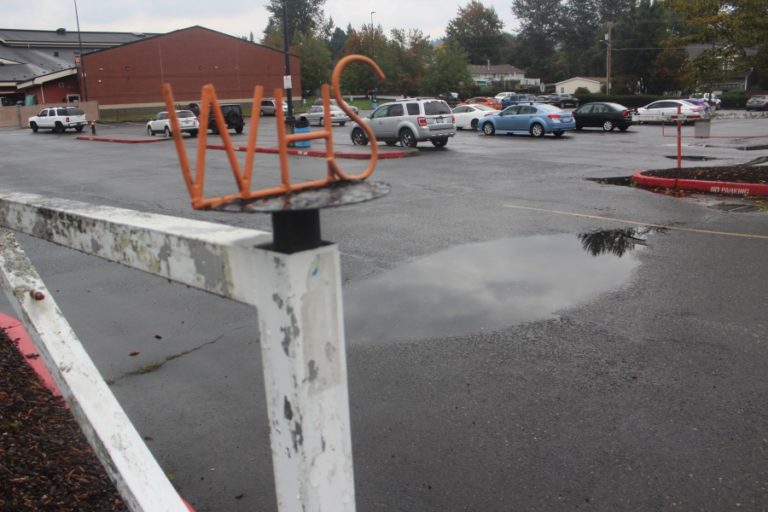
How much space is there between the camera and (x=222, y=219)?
1123cm

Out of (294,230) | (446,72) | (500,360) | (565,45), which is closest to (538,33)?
(565,45)

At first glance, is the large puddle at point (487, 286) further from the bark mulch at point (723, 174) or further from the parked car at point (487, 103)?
the parked car at point (487, 103)

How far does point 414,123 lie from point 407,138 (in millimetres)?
628

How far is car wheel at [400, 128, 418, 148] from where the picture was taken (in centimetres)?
2552

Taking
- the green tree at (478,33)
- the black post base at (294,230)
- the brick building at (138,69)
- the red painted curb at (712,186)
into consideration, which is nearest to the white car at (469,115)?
the red painted curb at (712,186)

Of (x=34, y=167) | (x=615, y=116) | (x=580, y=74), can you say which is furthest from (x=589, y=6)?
(x=34, y=167)

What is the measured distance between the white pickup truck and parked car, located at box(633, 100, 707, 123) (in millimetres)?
36969

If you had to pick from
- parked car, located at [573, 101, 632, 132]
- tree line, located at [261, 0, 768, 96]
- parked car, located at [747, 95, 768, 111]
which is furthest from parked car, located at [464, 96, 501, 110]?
parked car, located at [747, 95, 768, 111]

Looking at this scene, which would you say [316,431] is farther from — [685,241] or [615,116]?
[615,116]

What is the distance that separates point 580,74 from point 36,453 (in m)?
119

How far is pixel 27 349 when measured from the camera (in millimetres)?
4898

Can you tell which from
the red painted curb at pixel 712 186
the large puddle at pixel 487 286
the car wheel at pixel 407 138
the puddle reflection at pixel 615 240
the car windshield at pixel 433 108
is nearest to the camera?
the large puddle at pixel 487 286

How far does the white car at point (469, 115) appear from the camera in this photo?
36000mm

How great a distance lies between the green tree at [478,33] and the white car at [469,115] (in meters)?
101
